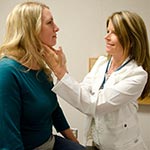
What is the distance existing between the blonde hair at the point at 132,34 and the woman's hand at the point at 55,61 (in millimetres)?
421

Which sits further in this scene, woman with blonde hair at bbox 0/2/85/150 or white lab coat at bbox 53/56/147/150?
white lab coat at bbox 53/56/147/150

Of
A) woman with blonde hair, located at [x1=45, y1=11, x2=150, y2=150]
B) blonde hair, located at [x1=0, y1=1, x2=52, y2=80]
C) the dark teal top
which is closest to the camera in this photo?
the dark teal top

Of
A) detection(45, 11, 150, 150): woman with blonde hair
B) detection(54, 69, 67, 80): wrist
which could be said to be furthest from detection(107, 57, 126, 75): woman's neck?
detection(54, 69, 67, 80): wrist

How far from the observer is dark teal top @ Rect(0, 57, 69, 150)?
1096mm

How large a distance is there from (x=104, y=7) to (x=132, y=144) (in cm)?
119

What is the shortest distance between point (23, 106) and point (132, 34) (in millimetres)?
784

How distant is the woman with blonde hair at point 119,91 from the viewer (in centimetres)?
147

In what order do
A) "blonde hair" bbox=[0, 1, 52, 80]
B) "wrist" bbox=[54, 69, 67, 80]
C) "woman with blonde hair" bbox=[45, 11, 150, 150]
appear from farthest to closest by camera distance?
"woman with blonde hair" bbox=[45, 11, 150, 150] → "wrist" bbox=[54, 69, 67, 80] → "blonde hair" bbox=[0, 1, 52, 80]

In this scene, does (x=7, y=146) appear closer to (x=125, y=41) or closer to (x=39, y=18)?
(x=39, y=18)

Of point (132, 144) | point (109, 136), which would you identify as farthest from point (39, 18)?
point (132, 144)

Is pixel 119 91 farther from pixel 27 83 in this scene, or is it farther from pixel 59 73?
pixel 27 83

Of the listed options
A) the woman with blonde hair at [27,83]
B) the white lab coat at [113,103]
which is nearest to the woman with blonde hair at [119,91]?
the white lab coat at [113,103]

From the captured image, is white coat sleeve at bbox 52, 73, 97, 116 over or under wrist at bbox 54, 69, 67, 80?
under

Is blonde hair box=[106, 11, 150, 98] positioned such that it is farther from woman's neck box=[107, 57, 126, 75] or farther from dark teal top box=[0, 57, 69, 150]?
dark teal top box=[0, 57, 69, 150]
